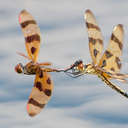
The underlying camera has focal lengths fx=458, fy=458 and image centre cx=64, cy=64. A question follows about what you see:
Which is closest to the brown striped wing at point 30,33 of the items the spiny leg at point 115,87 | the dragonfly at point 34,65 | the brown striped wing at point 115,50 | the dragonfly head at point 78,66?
the dragonfly at point 34,65

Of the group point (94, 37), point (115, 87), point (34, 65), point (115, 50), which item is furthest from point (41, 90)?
point (115, 50)

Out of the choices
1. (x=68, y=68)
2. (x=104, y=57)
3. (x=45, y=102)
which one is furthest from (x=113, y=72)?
(x=45, y=102)

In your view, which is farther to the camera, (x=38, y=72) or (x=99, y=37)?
(x=99, y=37)

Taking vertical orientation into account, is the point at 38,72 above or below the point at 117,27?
below

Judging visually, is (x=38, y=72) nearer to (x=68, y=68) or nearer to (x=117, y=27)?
(x=68, y=68)

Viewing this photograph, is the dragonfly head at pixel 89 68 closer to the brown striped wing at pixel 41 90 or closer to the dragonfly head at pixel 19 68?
the brown striped wing at pixel 41 90
